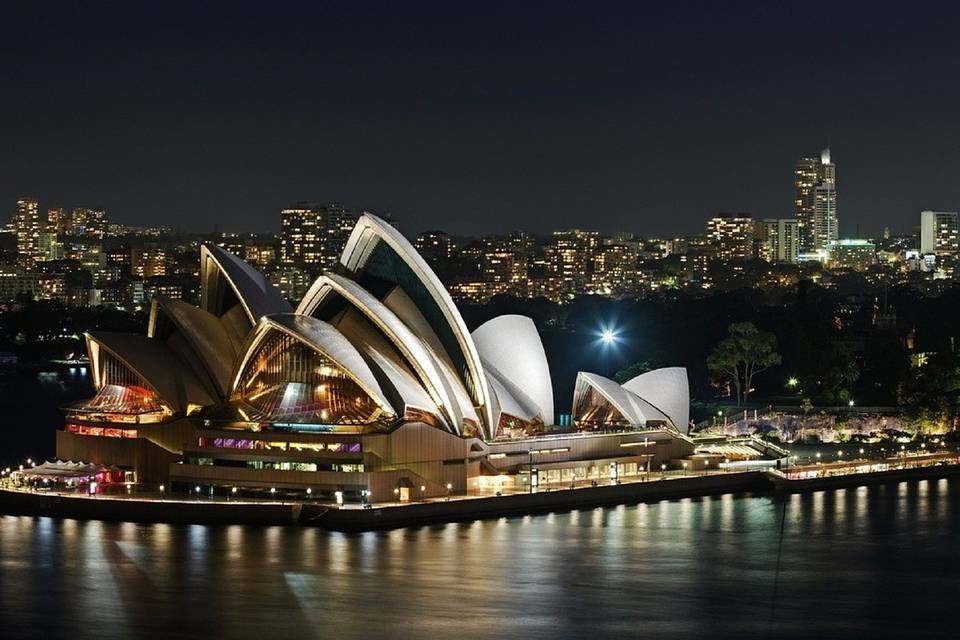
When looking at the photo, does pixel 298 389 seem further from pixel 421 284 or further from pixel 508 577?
pixel 508 577

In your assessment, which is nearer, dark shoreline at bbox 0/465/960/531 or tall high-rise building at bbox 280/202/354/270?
dark shoreline at bbox 0/465/960/531

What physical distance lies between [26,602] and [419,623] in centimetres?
730

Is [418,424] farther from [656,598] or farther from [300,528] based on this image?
[656,598]

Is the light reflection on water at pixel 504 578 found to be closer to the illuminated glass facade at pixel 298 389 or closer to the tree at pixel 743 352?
the illuminated glass facade at pixel 298 389

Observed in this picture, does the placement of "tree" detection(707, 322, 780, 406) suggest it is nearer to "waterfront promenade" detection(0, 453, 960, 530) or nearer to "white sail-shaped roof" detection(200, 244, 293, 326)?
"waterfront promenade" detection(0, 453, 960, 530)

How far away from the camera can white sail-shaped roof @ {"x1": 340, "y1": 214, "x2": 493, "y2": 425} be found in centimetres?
4409

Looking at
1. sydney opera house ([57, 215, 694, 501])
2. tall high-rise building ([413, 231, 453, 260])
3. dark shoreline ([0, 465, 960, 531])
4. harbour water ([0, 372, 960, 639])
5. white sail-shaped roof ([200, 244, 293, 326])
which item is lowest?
harbour water ([0, 372, 960, 639])

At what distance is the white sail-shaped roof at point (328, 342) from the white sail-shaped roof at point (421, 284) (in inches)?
105

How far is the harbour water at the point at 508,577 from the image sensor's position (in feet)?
100

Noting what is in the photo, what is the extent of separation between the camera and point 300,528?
132ft

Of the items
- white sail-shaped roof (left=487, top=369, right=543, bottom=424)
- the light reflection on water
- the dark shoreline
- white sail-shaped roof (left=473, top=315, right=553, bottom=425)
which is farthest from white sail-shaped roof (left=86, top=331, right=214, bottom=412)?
white sail-shaped roof (left=473, top=315, right=553, bottom=425)

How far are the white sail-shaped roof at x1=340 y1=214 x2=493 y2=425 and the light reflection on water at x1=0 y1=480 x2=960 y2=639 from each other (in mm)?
4182

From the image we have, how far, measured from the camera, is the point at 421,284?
44531 millimetres

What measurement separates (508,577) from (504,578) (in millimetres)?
122
